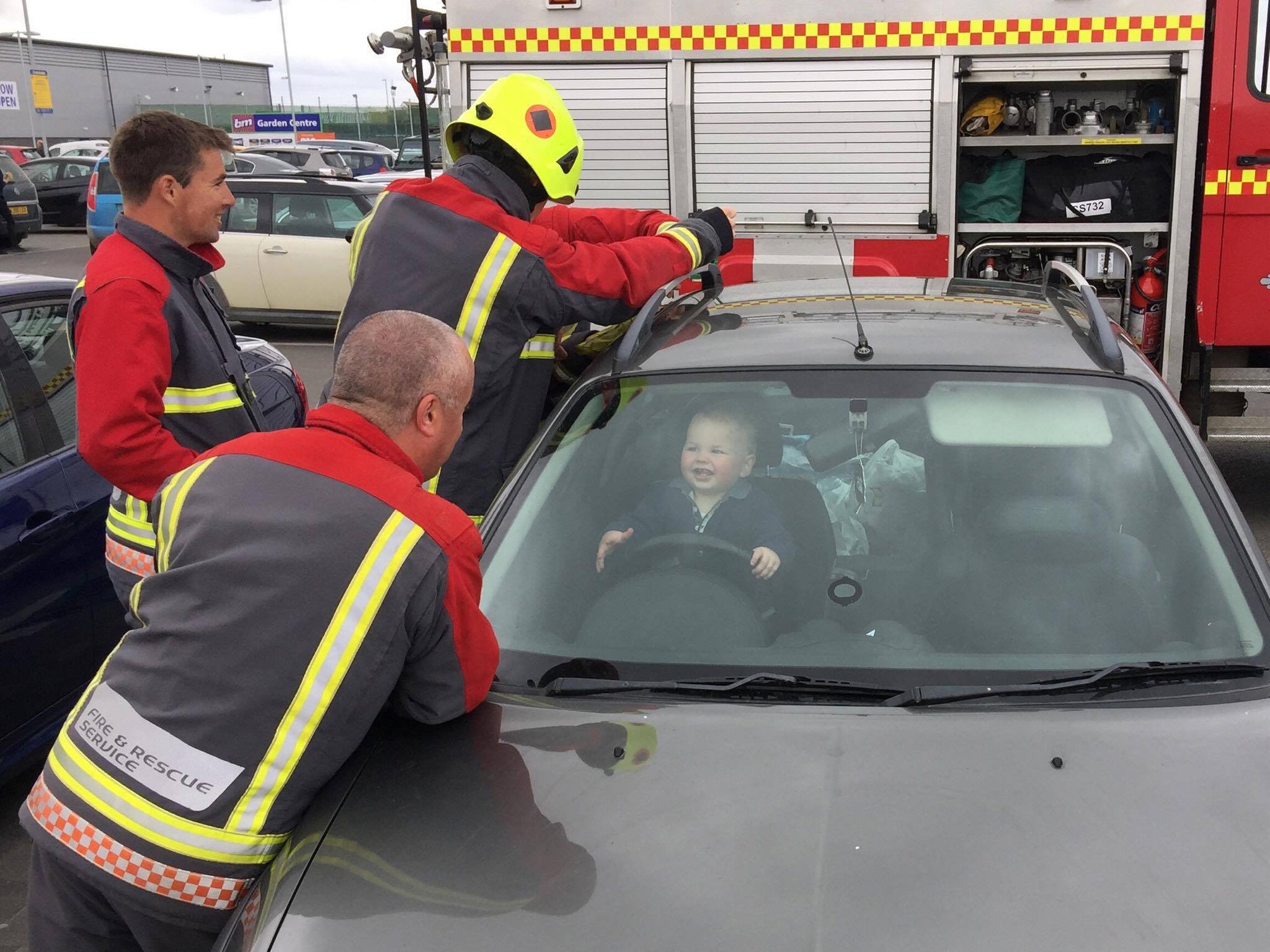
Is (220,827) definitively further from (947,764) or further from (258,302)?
(258,302)

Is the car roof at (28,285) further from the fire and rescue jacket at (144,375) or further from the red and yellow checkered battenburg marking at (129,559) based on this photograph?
the red and yellow checkered battenburg marking at (129,559)

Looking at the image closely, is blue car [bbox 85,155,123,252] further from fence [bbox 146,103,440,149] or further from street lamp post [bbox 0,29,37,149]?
fence [bbox 146,103,440,149]

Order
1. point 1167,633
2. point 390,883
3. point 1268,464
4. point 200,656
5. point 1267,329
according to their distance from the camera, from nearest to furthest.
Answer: point 390,883 → point 200,656 → point 1167,633 → point 1267,329 → point 1268,464

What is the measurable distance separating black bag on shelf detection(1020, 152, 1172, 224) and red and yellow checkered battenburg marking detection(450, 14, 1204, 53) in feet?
2.23

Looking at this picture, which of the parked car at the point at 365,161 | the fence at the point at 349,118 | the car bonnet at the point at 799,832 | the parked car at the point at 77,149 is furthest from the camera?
the fence at the point at 349,118

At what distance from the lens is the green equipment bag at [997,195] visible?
629 centimetres

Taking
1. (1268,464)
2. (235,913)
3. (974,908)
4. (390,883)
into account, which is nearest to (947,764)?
(974,908)

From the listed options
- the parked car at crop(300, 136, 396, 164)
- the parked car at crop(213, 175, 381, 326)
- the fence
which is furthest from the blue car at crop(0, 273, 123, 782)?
the fence

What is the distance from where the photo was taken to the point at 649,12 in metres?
6.06

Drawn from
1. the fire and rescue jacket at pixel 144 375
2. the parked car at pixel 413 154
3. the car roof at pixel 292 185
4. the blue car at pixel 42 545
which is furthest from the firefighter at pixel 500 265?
the parked car at pixel 413 154

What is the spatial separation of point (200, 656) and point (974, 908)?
3.62 feet

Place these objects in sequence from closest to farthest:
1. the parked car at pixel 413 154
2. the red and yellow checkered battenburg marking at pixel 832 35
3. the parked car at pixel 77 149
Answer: the red and yellow checkered battenburg marking at pixel 832 35, the parked car at pixel 413 154, the parked car at pixel 77 149

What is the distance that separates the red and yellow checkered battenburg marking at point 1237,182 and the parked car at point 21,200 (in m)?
20.6

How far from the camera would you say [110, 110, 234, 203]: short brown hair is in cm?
301
